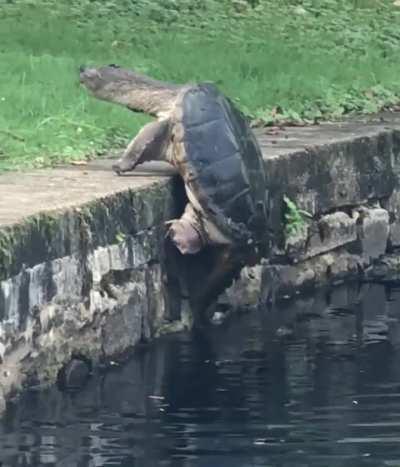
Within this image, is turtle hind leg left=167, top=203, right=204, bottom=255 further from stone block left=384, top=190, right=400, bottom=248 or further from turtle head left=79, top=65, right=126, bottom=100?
stone block left=384, top=190, right=400, bottom=248

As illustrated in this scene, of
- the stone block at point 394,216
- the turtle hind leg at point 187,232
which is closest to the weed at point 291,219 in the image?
the stone block at point 394,216

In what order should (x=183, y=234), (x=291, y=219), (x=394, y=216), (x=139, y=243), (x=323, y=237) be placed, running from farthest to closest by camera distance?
(x=394, y=216) < (x=323, y=237) < (x=291, y=219) < (x=183, y=234) < (x=139, y=243)

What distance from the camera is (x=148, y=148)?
9.29 m

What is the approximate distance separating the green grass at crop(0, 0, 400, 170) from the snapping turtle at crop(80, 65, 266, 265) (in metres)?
0.71

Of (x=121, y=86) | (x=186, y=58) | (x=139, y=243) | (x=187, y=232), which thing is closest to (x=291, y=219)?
(x=121, y=86)

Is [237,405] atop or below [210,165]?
below

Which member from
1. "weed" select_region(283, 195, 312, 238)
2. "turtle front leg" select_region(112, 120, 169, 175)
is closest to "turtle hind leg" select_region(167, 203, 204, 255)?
"turtle front leg" select_region(112, 120, 169, 175)

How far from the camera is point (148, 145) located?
9289 mm

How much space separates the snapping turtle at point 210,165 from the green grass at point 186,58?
2.33 ft

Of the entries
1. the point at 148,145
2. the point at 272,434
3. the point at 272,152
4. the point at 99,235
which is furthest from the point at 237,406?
the point at 272,152

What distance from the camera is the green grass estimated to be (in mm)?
10422

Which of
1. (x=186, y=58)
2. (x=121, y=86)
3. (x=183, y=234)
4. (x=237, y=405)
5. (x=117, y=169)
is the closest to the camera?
(x=237, y=405)

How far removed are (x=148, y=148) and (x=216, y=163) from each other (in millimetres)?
445

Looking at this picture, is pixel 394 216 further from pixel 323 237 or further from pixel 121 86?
pixel 121 86
